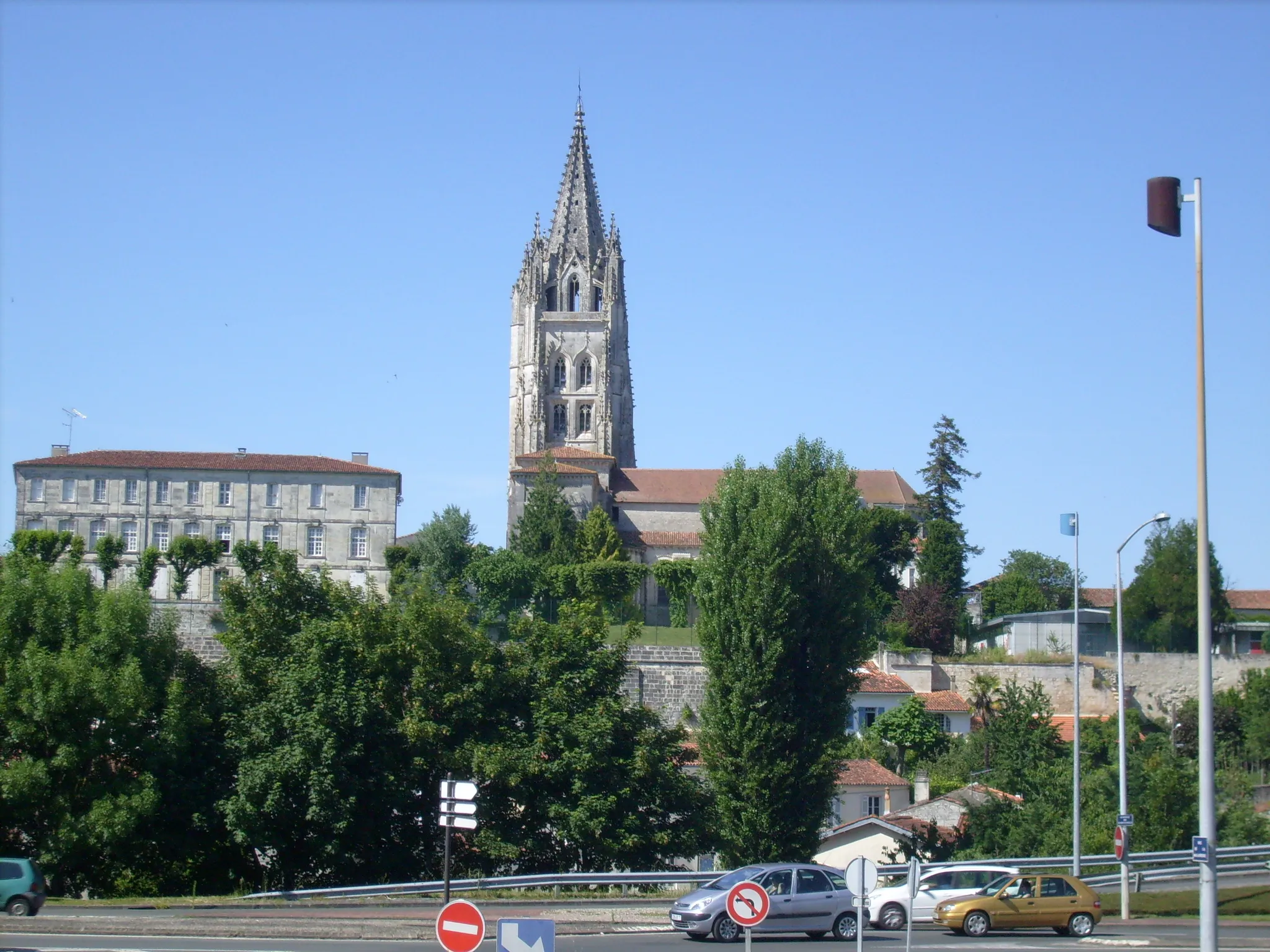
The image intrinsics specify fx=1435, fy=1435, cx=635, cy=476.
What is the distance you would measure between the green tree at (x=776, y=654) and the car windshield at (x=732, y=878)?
39.1 ft

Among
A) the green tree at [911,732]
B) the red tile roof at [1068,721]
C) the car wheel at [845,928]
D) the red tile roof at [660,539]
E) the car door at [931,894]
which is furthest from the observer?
the red tile roof at [660,539]

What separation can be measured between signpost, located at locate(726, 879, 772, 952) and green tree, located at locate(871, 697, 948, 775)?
42686 mm

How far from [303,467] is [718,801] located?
2048 inches

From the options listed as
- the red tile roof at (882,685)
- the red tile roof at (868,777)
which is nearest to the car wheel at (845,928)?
the red tile roof at (868,777)

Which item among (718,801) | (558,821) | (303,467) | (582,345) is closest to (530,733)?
(558,821)

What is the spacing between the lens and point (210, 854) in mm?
32125

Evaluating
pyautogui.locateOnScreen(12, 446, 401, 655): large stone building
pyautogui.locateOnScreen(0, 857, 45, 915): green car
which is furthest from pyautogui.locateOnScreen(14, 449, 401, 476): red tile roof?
pyautogui.locateOnScreen(0, 857, 45, 915): green car

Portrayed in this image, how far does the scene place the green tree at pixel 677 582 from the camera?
253 feet

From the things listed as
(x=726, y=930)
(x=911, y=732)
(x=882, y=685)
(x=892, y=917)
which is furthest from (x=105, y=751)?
(x=882, y=685)

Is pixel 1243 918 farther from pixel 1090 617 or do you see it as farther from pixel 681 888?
pixel 1090 617

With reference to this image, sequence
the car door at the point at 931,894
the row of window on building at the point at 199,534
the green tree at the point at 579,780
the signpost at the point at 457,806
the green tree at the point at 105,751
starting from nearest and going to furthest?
the signpost at the point at 457,806, the car door at the point at 931,894, the green tree at the point at 105,751, the green tree at the point at 579,780, the row of window on building at the point at 199,534

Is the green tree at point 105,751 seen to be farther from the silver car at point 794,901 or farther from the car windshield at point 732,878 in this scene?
the silver car at point 794,901

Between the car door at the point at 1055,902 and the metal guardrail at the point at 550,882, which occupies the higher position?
the car door at the point at 1055,902

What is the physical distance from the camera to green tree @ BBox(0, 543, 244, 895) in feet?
98.9
